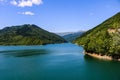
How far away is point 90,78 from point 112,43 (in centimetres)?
6110

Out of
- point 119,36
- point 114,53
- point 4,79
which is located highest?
point 119,36

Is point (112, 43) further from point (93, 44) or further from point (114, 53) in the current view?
point (93, 44)

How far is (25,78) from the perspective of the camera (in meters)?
86.2

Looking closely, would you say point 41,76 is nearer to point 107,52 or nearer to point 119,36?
point 107,52

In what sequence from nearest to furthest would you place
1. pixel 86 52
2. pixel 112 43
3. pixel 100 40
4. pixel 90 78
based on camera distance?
pixel 90 78 < pixel 112 43 < pixel 100 40 < pixel 86 52

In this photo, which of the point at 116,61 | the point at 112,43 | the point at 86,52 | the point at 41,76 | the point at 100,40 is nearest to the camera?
the point at 41,76

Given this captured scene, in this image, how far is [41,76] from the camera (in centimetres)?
9169

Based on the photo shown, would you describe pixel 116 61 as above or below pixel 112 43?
below

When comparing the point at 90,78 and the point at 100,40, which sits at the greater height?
the point at 100,40

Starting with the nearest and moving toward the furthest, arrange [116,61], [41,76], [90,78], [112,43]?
[90,78], [41,76], [116,61], [112,43]

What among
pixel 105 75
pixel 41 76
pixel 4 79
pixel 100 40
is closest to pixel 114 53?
pixel 100 40

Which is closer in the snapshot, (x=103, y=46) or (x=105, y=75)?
(x=105, y=75)

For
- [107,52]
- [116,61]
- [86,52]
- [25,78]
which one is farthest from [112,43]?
[25,78]

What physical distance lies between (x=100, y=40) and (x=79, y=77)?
7233 cm
